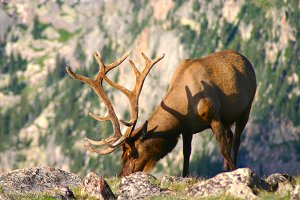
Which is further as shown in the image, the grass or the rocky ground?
the rocky ground

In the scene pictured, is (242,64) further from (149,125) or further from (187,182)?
(187,182)

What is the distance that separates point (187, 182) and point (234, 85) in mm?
7136

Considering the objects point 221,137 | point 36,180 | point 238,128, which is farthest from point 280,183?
point 238,128

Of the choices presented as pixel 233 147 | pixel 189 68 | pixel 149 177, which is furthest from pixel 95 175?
pixel 233 147

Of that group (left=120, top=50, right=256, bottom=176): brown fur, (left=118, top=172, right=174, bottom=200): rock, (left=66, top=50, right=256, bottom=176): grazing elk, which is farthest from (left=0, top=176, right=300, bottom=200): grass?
(left=120, top=50, right=256, bottom=176): brown fur

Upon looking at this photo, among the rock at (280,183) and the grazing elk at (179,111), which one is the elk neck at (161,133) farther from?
the rock at (280,183)

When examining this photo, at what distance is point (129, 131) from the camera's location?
26359 mm

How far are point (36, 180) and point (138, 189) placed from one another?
148 inches

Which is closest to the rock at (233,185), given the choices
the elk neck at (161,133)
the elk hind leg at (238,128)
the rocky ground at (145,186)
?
the rocky ground at (145,186)

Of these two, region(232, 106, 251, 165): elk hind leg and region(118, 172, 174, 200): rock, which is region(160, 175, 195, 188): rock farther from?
region(232, 106, 251, 165): elk hind leg

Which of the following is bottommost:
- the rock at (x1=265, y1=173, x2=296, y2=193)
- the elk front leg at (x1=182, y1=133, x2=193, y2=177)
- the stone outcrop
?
the elk front leg at (x1=182, y1=133, x2=193, y2=177)

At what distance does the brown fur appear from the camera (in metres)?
26.2

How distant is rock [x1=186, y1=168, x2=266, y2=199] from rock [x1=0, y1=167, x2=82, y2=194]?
450 centimetres

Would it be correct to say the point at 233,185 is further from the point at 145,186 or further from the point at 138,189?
the point at 138,189
